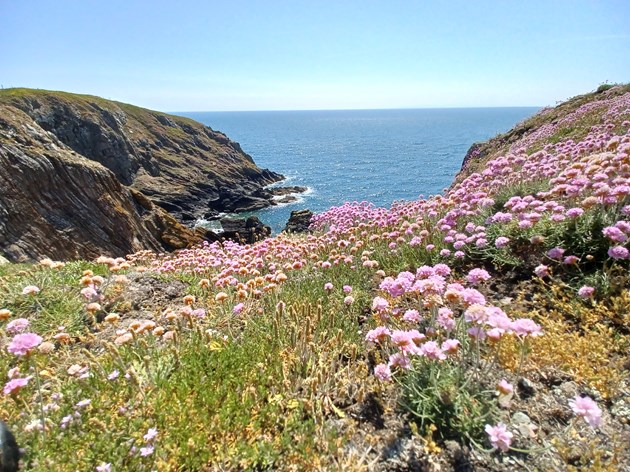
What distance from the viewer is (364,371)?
122 inches

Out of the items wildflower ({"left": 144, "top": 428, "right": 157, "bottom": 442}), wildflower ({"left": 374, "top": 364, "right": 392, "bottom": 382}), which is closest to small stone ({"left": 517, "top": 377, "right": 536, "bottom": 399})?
wildflower ({"left": 374, "top": 364, "right": 392, "bottom": 382})

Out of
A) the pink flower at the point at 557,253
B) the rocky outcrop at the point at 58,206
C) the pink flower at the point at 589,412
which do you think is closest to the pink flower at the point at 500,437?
the pink flower at the point at 589,412

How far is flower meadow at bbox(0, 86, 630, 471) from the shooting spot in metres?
2.44

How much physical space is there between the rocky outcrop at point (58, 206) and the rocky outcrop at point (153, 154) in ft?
43.6

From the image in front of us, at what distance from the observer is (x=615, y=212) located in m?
4.42

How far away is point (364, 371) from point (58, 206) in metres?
21.9

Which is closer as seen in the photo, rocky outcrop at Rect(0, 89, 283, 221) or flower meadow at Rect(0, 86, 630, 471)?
flower meadow at Rect(0, 86, 630, 471)

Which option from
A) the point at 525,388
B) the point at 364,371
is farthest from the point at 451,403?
the point at 525,388

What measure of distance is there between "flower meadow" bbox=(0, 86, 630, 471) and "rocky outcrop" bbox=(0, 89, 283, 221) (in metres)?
35.7

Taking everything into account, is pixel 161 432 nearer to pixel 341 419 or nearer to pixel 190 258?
pixel 341 419

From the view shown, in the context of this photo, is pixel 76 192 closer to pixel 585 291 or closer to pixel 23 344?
pixel 23 344

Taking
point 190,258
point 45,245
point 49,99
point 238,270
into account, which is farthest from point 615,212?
point 49,99

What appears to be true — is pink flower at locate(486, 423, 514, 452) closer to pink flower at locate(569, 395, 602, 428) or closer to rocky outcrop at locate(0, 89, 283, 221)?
pink flower at locate(569, 395, 602, 428)

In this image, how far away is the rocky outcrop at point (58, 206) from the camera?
17.2m
